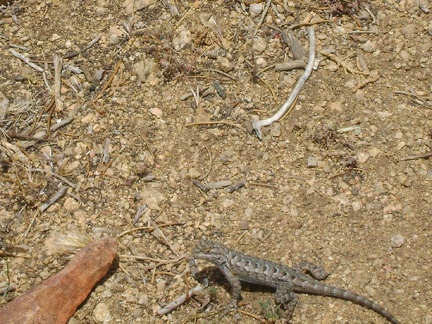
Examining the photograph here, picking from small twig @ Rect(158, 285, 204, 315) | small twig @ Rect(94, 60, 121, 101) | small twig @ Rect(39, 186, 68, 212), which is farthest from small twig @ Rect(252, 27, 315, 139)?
small twig @ Rect(39, 186, 68, 212)

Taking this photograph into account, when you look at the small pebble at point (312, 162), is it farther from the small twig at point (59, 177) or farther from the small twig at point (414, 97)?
the small twig at point (59, 177)

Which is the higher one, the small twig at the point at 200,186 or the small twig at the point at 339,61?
the small twig at the point at 339,61

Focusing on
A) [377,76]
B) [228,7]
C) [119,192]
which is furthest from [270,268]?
[228,7]

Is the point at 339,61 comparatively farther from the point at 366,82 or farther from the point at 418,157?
the point at 418,157

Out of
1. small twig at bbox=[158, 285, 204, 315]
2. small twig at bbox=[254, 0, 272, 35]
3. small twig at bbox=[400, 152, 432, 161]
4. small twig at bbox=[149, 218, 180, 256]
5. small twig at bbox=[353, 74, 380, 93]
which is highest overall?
small twig at bbox=[254, 0, 272, 35]

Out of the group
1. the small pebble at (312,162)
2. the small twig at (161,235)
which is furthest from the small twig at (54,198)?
the small pebble at (312,162)

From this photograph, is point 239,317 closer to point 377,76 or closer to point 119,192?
point 119,192

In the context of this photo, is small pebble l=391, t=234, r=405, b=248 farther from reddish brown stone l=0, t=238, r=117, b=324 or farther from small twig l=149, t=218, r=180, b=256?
reddish brown stone l=0, t=238, r=117, b=324
